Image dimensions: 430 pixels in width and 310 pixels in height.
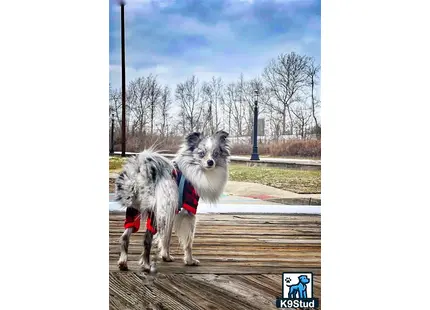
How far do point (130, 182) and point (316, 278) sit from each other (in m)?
1.14

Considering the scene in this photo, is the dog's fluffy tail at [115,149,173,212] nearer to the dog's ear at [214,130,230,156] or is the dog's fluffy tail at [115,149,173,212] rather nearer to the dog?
the dog

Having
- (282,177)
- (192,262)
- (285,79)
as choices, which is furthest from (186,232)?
(285,79)

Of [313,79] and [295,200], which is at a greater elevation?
[313,79]

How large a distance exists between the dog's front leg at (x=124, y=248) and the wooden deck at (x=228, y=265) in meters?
0.02

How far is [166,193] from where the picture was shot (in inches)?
132

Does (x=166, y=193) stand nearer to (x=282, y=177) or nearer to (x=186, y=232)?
(x=186, y=232)

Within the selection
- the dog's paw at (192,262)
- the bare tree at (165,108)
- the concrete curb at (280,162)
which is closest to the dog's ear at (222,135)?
the concrete curb at (280,162)

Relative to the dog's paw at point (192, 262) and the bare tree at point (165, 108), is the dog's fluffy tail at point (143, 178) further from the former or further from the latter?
the dog's paw at point (192, 262)

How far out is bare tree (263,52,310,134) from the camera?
3.31 meters

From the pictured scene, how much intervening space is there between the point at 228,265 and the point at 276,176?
0.56m

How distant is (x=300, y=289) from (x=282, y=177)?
2.02 feet

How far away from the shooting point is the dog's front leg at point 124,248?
3.33m

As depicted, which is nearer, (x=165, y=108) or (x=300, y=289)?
(x=300, y=289)

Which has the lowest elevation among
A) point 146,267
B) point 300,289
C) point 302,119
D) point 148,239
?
point 300,289
